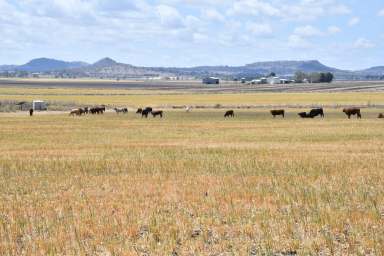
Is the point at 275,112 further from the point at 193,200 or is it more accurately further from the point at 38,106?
the point at 193,200

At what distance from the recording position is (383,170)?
21.8 meters

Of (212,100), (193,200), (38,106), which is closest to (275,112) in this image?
(38,106)

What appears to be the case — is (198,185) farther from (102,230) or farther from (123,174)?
(102,230)

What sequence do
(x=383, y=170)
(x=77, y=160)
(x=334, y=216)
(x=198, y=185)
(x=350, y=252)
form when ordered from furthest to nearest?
1. (x=77, y=160)
2. (x=383, y=170)
3. (x=198, y=185)
4. (x=334, y=216)
5. (x=350, y=252)

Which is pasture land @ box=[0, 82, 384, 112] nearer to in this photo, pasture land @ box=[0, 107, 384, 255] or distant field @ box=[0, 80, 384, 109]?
distant field @ box=[0, 80, 384, 109]

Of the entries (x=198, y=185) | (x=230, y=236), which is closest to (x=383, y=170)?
(x=198, y=185)

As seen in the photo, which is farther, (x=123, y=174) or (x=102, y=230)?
(x=123, y=174)

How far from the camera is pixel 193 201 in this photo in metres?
16.1

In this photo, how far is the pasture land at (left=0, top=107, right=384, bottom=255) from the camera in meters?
11.7

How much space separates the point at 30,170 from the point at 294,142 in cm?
1742

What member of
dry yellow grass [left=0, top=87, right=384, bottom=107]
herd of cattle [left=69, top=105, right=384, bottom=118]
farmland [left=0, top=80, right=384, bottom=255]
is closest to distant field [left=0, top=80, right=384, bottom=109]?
dry yellow grass [left=0, top=87, right=384, bottom=107]

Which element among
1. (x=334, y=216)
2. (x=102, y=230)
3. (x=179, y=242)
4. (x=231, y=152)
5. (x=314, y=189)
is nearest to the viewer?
(x=179, y=242)

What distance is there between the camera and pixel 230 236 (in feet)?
40.4

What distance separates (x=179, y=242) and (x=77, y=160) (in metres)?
15.0
